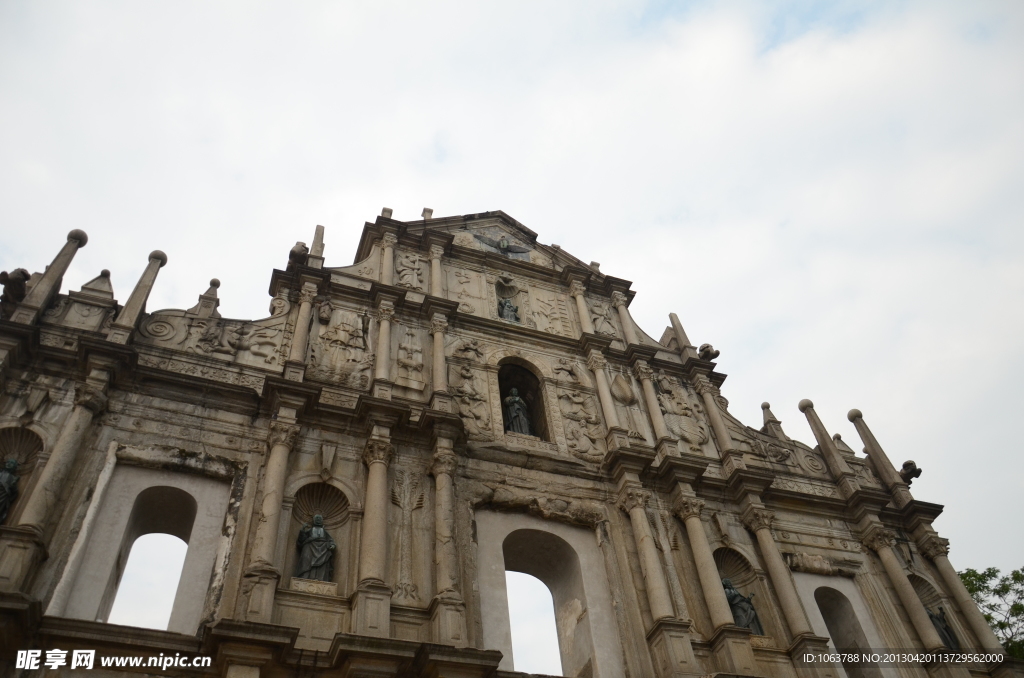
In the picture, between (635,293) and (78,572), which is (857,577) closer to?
(635,293)

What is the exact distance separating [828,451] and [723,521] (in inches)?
149

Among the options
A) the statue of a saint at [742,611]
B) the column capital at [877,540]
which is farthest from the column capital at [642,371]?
the column capital at [877,540]

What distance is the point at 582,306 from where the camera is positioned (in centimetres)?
1700

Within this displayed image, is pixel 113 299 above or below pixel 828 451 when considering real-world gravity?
above

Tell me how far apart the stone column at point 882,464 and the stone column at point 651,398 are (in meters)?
4.71

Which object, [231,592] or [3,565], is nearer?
[3,565]

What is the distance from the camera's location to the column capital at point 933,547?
14.3m

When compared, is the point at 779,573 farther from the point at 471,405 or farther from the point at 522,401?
the point at 471,405

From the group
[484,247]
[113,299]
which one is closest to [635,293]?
[484,247]

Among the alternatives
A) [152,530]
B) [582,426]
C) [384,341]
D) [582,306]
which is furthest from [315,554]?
[582,306]

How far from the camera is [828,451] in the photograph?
1585 cm

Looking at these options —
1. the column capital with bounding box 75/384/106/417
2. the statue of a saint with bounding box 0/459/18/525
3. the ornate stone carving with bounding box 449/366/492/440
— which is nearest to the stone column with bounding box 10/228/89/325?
the column capital with bounding box 75/384/106/417

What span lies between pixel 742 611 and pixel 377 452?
6.23m

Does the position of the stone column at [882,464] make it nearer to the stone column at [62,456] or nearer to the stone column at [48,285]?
the stone column at [62,456]
